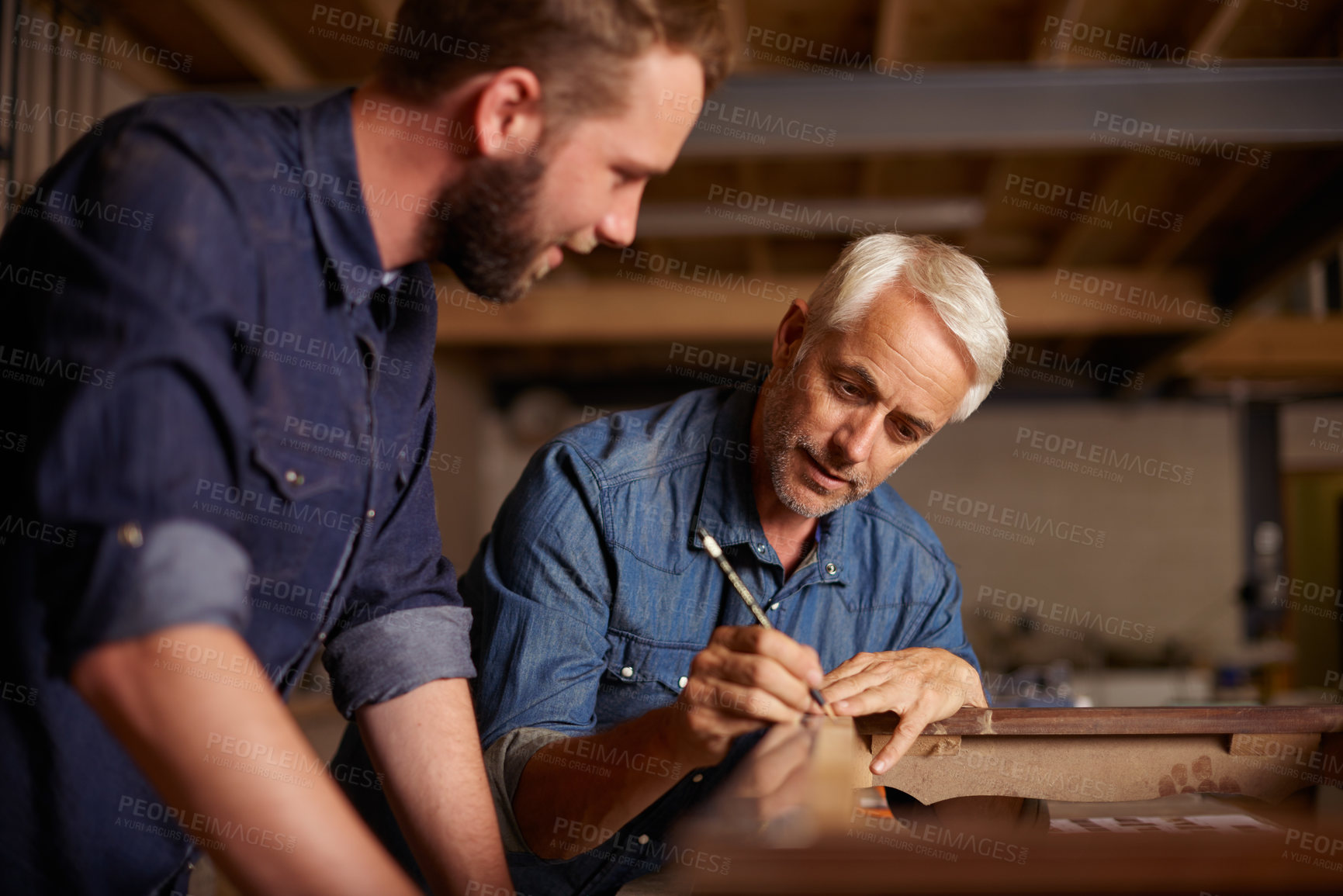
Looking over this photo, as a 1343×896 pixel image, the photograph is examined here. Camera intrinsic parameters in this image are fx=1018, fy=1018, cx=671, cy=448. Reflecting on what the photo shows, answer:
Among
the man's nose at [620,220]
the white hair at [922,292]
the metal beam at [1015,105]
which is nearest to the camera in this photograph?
the man's nose at [620,220]

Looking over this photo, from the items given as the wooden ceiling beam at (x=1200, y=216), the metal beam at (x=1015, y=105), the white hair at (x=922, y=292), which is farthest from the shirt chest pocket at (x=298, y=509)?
the wooden ceiling beam at (x=1200, y=216)

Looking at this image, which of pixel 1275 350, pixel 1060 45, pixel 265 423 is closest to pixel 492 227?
pixel 265 423

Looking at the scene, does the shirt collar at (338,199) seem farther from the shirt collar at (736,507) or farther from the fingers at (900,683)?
the shirt collar at (736,507)

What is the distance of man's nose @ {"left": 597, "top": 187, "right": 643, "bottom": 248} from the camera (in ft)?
2.80

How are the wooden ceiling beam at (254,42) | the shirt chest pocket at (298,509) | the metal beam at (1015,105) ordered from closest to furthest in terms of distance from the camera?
the shirt chest pocket at (298,509), the wooden ceiling beam at (254,42), the metal beam at (1015,105)

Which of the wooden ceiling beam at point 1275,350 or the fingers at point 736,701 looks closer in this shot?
the fingers at point 736,701

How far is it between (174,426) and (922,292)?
3.82ft

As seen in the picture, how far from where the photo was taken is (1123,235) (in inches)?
224

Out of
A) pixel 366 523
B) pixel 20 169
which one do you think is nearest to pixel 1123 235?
pixel 20 169

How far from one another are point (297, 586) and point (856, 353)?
2.99ft

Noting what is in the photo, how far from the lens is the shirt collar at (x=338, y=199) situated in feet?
2.58

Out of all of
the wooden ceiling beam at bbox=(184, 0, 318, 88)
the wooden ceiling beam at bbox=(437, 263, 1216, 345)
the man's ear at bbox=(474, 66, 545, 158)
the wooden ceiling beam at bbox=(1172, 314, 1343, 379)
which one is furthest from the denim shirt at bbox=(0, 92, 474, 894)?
the wooden ceiling beam at bbox=(1172, 314, 1343, 379)

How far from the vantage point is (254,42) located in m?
3.44

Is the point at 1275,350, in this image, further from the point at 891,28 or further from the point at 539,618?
the point at 539,618
